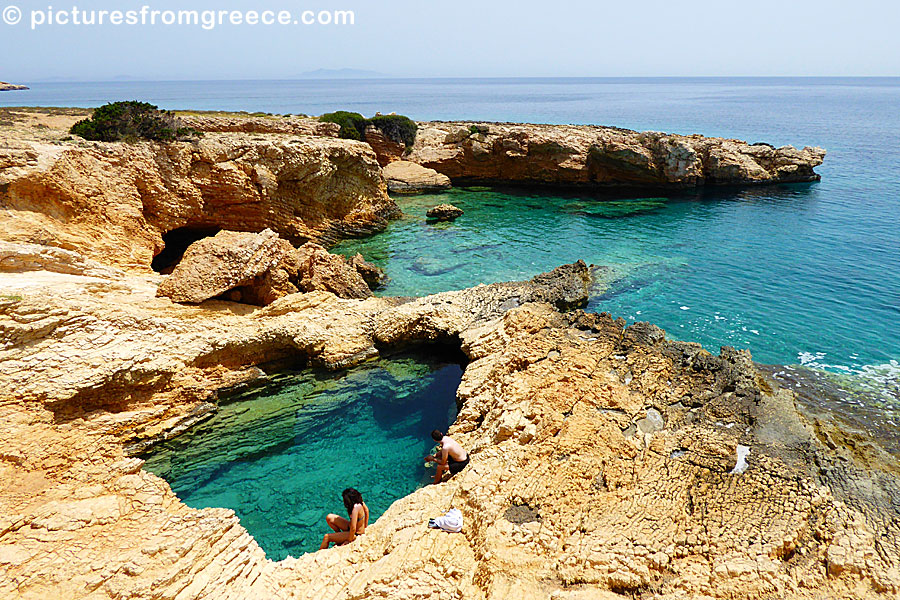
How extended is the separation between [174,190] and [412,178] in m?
22.6

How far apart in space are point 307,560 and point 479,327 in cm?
826

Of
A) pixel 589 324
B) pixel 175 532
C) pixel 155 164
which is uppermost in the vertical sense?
pixel 155 164

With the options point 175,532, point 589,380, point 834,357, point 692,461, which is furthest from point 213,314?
point 834,357

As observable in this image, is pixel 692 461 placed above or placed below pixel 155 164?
below

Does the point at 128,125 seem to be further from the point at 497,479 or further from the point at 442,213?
the point at 497,479

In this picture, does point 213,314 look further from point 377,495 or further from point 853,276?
point 853,276

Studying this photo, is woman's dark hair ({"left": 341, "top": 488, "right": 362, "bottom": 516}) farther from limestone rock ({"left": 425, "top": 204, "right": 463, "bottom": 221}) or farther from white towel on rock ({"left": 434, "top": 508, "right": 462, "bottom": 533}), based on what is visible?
limestone rock ({"left": 425, "top": 204, "right": 463, "bottom": 221})


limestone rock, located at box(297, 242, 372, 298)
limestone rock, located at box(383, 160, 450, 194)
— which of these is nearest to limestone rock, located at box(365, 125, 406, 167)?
limestone rock, located at box(383, 160, 450, 194)

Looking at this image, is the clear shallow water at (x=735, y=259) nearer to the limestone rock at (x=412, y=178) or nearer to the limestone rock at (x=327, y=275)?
the limestone rock at (x=412, y=178)

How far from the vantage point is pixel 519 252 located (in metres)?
25.8

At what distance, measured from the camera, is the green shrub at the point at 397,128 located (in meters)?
42.7

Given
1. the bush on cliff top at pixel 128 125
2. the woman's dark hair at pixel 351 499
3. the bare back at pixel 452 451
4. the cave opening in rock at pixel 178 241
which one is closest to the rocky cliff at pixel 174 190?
the cave opening in rock at pixel 178 241

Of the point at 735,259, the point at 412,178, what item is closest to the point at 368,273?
the point at 735,259

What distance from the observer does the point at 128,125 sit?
20.2 meters
